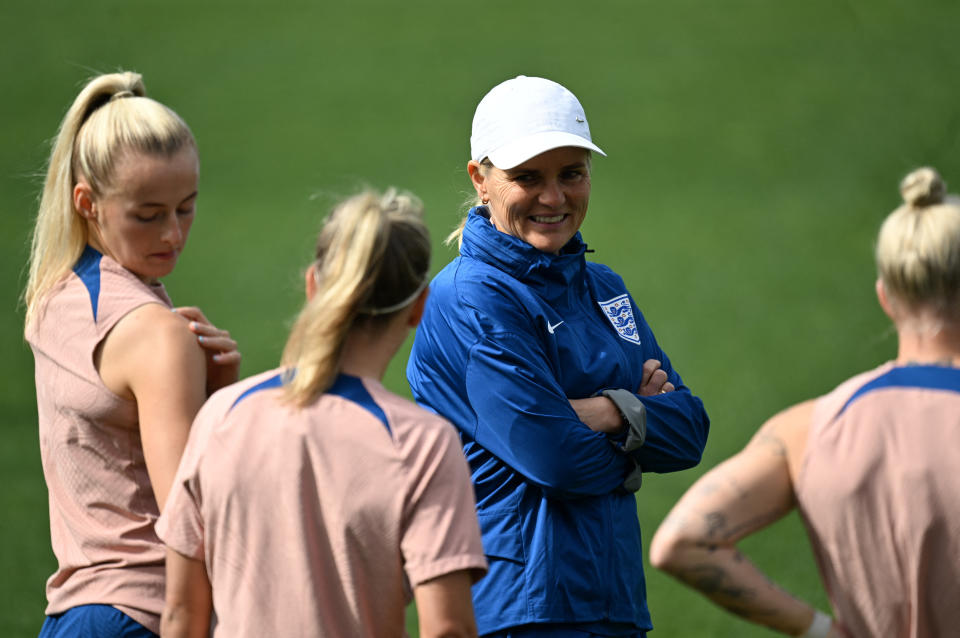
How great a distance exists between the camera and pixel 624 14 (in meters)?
24.2

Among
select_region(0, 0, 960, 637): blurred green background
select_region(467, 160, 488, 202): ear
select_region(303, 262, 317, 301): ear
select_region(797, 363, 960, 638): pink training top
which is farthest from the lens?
select_region(0, 0, 960, 637): blurred green background

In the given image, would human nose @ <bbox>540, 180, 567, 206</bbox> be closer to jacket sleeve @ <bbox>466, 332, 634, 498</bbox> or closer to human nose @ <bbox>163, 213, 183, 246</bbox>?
jacket sleeve @ <bbox>466, 332, 634, 498</bbox>

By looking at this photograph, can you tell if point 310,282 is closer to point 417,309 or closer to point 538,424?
point 417,309

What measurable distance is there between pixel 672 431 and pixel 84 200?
5.68 ft

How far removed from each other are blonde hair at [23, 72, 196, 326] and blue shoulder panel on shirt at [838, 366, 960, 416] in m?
1.60

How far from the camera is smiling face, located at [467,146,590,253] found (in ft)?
11.7

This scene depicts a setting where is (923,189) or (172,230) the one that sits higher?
(923,189)

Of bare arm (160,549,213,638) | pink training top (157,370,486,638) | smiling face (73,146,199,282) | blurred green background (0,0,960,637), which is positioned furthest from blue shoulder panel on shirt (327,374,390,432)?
blurred green background (0,0,960,637)

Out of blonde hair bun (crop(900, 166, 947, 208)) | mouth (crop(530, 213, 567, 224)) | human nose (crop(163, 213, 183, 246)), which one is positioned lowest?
human nose (crop(163, 213, 183, 246))

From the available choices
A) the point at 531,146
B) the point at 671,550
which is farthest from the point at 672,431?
the point at 671,550

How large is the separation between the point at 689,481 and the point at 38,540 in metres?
4.80

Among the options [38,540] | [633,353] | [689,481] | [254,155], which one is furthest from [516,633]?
[254,155]

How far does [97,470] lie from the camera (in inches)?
107

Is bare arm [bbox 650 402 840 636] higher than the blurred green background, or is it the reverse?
the blurred green background
